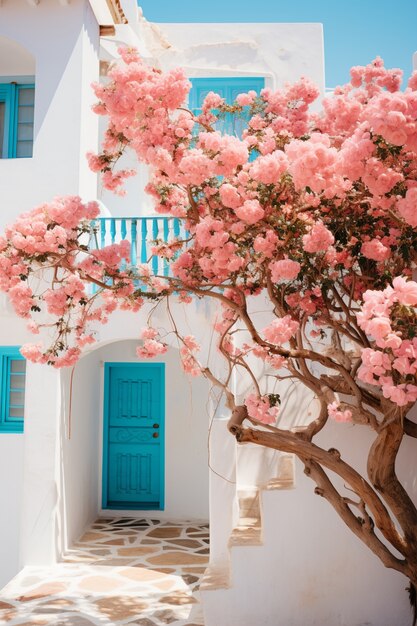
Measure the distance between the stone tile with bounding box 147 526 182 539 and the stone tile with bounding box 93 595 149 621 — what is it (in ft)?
9.10

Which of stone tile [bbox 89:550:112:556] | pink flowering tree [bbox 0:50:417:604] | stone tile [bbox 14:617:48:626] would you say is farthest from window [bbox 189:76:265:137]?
stone tile [bbox 14:617:48:626]

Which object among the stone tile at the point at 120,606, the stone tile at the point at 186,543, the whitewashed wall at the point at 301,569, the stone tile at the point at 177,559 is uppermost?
the whitewashed wall at the point at 301,569

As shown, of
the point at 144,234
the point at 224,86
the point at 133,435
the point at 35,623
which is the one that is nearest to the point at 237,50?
the point at 224,86

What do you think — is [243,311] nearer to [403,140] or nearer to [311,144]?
[311,144]

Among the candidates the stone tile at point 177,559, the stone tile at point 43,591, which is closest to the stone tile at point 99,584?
the stone tile at point 43,591

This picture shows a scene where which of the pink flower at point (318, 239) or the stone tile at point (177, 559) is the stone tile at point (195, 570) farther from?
the pink flower at point (318, 239)

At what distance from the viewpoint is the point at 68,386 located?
9.09 m

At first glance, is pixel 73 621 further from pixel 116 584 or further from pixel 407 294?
pixel 407 294

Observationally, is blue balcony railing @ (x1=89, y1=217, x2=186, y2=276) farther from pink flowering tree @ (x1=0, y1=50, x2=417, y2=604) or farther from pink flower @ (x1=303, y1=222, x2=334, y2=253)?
pink flower @ (x1=303, y1=222, x2=334, y2=253)

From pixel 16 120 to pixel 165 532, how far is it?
723 cm

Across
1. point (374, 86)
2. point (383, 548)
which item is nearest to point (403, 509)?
point (383, 548)

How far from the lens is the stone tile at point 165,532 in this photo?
9820 mm

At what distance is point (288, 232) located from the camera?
477cm

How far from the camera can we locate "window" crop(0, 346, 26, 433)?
9203mm
